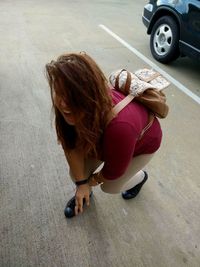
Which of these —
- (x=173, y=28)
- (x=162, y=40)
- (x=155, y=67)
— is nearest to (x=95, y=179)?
(x=155, y=67)

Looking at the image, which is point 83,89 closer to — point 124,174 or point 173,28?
point 124,174

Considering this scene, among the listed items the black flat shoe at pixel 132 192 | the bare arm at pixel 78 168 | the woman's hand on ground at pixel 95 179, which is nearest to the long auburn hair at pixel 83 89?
the bare arm at pixel 78 168

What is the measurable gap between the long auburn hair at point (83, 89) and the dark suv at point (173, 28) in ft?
10.5

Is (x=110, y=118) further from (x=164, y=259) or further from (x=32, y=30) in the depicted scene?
(x=32, y=30)

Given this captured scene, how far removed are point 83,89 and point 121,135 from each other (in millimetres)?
328

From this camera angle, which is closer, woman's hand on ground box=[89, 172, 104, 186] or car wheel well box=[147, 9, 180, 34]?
woman's hand on ground box=[89, 172, 104, 186]

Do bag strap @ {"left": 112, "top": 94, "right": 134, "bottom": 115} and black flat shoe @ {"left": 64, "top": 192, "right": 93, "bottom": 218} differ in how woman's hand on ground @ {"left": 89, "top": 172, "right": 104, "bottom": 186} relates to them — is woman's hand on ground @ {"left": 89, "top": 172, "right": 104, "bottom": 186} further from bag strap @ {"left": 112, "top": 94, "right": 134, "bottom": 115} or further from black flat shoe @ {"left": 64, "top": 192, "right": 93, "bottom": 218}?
bag strap @ {"left": 112, "top": 94, "right": 134, "bottom": 115}

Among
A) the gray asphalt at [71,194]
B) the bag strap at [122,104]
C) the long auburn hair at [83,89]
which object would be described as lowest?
the gray asphalt at [71,194]

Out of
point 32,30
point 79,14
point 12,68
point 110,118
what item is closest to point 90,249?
point 110,118

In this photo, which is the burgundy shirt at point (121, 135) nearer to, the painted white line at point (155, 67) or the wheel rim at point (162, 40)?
the painted white line at point (155, 67)

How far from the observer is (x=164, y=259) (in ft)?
6.77

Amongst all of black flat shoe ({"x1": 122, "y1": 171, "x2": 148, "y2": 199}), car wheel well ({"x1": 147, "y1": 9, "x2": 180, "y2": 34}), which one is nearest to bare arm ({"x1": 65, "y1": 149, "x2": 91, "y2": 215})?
black flat shoe ({"x1": 122, "y1": 171, "x2": 148, "y2": 199})

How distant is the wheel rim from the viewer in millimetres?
4672

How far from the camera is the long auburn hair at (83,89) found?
50.6 inches
